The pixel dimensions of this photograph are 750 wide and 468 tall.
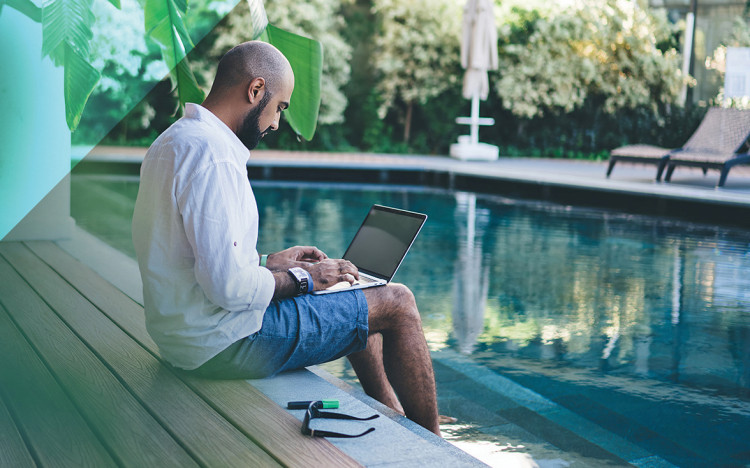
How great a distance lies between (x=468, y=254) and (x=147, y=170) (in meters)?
4.99

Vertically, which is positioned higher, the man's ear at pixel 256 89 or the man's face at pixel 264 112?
the man's ear at pixel 256 89

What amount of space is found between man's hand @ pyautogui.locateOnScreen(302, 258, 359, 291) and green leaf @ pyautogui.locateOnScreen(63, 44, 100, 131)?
77cm

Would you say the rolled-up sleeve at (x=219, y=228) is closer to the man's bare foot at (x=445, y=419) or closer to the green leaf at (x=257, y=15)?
the green leaf at (x=257, y=15)

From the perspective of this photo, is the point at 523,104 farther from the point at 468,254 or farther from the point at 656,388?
the point at 656,388

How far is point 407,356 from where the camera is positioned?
2301mm

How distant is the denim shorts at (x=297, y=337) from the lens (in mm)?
2125

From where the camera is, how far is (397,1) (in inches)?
571

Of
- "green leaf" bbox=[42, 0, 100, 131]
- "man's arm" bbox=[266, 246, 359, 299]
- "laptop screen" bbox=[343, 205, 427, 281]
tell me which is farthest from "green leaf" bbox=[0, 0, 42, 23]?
"laptop screen" bbox=[343, 205, 427, 281]

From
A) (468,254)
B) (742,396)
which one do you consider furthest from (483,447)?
(468,254)

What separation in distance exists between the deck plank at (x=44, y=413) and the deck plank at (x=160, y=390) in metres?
0.16

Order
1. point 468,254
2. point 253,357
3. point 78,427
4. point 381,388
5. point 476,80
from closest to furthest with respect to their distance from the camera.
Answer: point 78,427
point 253,357
point 381,388
point 468,254
point 476,80

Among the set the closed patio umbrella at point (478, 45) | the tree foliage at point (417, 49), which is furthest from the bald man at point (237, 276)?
the tree foliage at point (417, 49)

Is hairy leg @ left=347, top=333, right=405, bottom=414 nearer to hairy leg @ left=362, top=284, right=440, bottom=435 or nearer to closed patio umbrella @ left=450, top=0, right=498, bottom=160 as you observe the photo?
hairy leg @ left=362, top=284, right=440, bottom=435

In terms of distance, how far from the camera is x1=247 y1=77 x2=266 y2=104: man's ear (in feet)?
6.56
